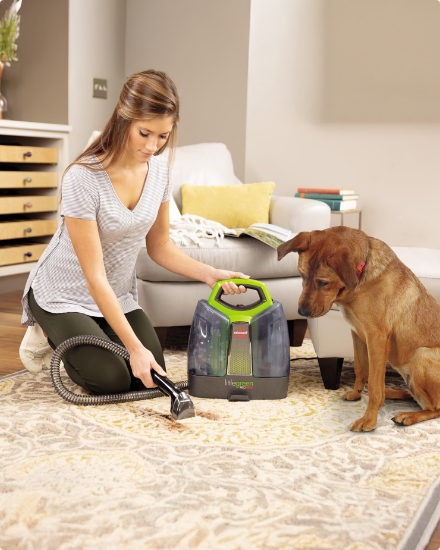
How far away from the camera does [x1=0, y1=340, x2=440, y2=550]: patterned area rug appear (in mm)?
1198

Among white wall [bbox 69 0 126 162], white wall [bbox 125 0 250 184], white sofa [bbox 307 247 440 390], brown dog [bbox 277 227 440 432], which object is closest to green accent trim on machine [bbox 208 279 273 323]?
brown dog [bbox 277 227 440 432]

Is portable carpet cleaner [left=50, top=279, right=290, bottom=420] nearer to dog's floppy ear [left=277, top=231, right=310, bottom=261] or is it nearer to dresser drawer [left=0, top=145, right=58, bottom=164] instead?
dog's floppy ear [left=277, top=231, right=310, bottom=261]

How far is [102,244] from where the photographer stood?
1.99 meters

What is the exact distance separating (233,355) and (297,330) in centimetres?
87

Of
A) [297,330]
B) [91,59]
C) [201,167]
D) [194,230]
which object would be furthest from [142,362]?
[91,59]

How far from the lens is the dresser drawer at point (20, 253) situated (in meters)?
3.59

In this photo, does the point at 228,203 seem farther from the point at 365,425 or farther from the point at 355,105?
the point at 365,425

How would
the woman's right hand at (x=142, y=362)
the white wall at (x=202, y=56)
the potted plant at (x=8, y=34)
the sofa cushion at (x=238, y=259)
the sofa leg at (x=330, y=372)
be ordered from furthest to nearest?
the white wall at (x=202, y=56) < the potted plant at (x=8, y=34) < the sofa cushion at (x=238, y=259) < the sofa leg at (x=330, y=372) < the woman's right hand at (x=142, y=362)

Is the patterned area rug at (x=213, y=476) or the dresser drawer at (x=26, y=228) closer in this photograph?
the patterned area rug at (x=213, y=476)

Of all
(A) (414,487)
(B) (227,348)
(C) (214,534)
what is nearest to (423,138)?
(B) (227,348)

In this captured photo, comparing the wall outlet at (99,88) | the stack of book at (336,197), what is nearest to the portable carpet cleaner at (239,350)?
the stack of book at (336,197)

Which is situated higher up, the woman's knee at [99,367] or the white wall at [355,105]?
the white wall at [355,105]

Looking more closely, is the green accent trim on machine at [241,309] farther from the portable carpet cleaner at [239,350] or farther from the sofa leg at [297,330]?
the sofa leg at [297,330]

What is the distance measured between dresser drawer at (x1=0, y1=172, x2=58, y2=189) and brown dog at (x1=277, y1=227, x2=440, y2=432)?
2.19 metres
